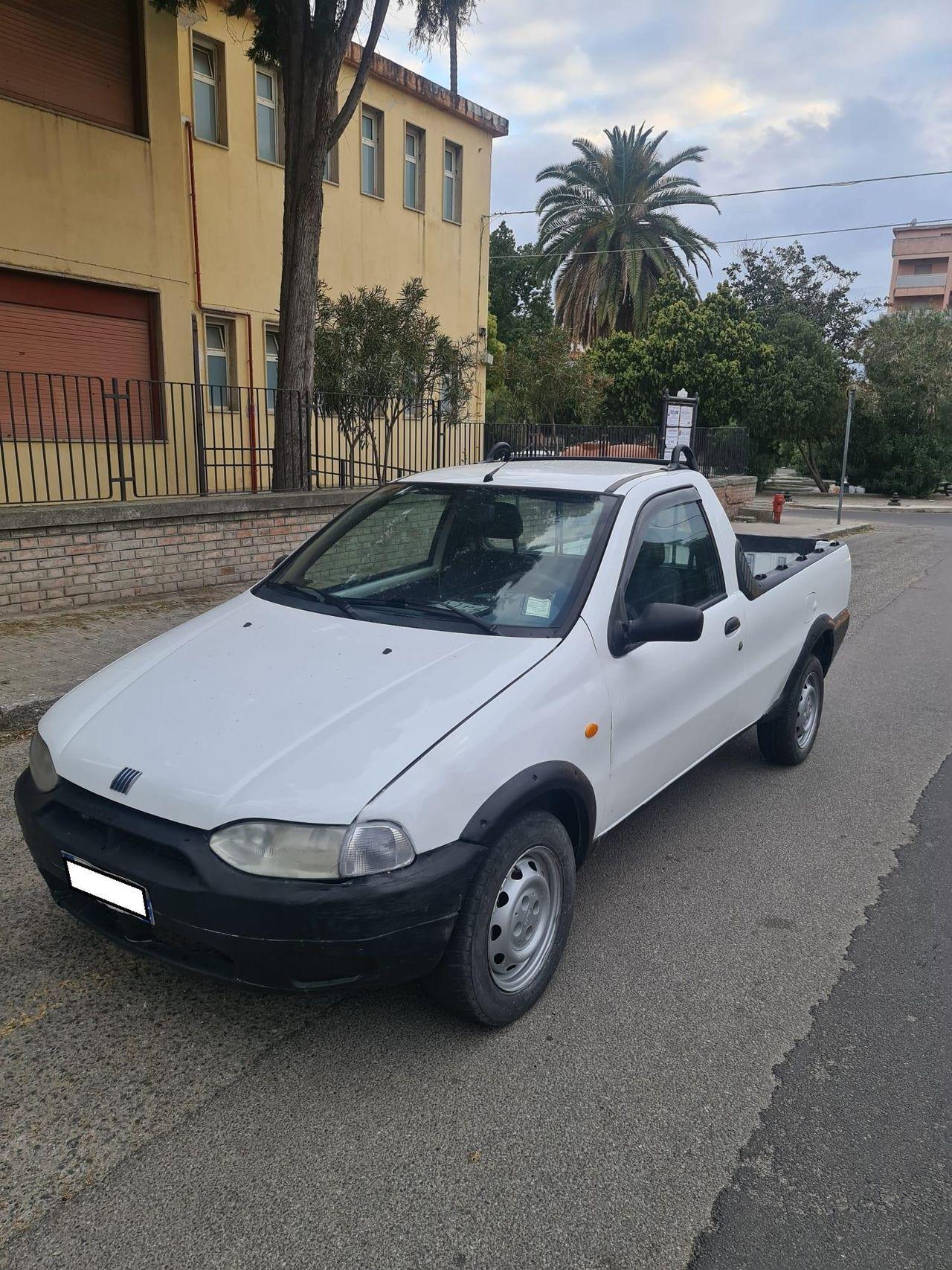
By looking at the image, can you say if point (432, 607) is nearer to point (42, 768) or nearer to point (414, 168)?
point (42, 768)

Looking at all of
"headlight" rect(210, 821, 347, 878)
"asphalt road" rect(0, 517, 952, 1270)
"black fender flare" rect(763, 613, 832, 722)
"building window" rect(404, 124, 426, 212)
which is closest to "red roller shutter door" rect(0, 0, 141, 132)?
"building window" rect(404, 124, 426, 212)

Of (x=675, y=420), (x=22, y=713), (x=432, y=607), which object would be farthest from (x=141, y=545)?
(x=675, y=420)

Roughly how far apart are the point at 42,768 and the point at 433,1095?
1.60 metres

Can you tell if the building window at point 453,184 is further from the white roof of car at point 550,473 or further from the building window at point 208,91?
the white roof of car at point 550,473

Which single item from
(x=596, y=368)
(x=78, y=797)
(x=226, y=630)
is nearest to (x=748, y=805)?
(x=226, y=630)

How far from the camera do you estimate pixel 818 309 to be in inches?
1441

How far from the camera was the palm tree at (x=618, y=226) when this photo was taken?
99.0 feet

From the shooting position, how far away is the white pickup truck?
245 centimetres

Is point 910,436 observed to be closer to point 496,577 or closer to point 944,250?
point 496,577

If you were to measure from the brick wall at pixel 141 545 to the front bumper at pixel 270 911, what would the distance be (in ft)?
Answer: 20.3

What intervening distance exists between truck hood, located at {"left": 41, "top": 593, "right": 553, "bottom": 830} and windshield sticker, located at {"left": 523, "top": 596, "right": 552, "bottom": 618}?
183mm

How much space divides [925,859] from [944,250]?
85131 millimetres

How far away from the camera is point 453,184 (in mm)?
19359

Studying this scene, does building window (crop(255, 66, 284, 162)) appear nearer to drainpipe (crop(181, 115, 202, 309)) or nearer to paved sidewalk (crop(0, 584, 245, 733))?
drainpipe (crop(181, 115, 202, 309))
